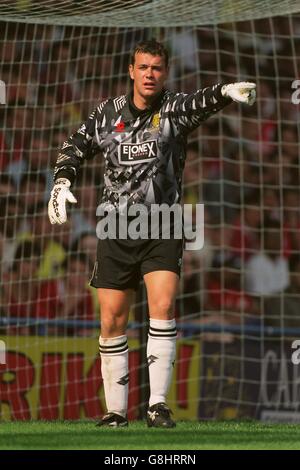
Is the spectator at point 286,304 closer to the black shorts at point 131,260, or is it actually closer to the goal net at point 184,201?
the goal net at point 184,201

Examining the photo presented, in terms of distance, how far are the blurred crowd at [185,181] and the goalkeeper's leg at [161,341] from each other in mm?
3929

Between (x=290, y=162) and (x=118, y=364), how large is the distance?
5543 mm

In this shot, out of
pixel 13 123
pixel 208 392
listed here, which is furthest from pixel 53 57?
pixel 208 392

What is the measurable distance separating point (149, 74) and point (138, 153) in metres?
0.37

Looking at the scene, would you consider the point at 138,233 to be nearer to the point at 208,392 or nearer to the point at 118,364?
the point at 118,364

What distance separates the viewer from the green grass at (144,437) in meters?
5.44

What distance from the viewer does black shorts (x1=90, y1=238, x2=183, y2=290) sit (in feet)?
20.7

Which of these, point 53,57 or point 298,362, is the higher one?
point 53,57

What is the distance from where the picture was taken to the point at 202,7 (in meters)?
9.11

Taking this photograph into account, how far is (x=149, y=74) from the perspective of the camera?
6363 millimetres

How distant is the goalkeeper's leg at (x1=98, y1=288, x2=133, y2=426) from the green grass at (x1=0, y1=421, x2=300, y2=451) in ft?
0.37
